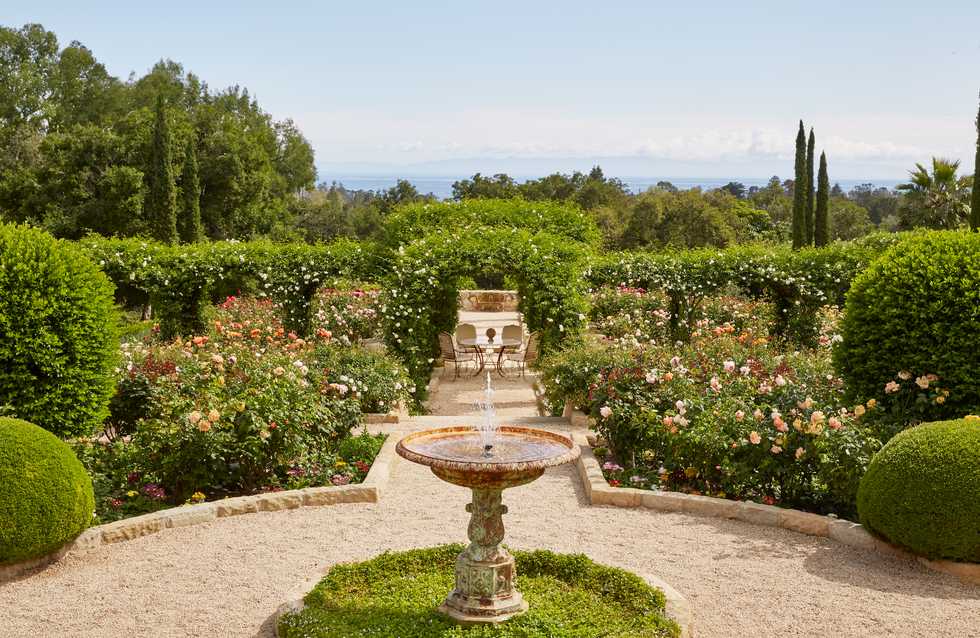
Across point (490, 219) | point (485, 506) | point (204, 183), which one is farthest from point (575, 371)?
point (204, 183)

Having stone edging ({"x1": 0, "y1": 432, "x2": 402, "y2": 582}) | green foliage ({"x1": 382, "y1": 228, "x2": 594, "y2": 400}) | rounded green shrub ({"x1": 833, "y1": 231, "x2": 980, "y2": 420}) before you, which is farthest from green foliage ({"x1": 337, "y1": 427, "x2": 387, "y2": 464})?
rounded green shrub ({"x1": 833, "y1": 231, "x2": 980, "y2": 420})

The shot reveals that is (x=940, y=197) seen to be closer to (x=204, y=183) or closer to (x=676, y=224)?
(x=676, y=224)

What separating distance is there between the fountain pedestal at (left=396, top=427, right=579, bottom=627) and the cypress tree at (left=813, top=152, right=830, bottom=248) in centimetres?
2510

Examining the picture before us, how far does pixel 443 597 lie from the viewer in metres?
3.75

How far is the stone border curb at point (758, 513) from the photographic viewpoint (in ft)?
14.1

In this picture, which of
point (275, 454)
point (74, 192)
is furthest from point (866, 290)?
point (74, 192)

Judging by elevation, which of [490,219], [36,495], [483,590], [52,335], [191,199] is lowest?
[483,590]

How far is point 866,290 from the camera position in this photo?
6.04 metres

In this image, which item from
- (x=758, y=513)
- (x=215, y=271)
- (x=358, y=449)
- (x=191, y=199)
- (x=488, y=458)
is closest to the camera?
(x=488, y=458)

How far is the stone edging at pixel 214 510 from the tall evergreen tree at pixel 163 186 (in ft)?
62.4

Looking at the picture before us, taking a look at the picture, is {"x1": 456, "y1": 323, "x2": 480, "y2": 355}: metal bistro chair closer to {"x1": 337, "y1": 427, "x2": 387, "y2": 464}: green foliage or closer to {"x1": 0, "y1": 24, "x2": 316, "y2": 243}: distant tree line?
{"x1": 337, "y1": 427, "x2": 387, "y2": 464}: green foliage

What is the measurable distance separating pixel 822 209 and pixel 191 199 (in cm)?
2194

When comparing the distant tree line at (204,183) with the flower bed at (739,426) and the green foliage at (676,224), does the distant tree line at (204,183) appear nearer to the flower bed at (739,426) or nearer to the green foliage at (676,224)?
the green foliage at (676,224)

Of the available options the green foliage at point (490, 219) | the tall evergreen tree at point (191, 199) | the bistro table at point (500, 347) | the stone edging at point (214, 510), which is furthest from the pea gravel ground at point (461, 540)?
the tall evergreen tree at point (191, 199)
